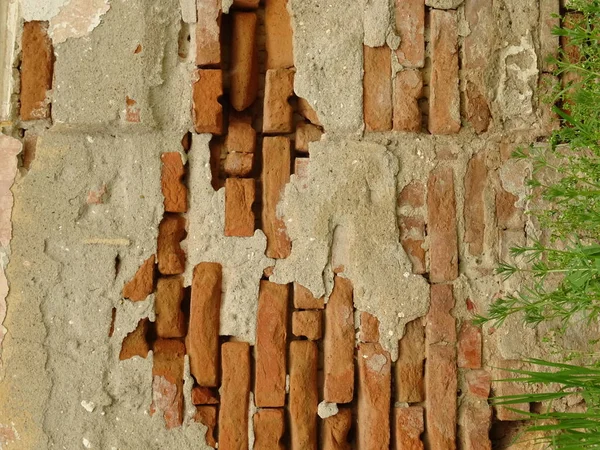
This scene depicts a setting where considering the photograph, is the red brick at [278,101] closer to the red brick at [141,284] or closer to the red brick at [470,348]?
the red brick at [141,284]

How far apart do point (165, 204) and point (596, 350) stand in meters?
1.38

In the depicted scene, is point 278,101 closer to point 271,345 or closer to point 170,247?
point 170,247

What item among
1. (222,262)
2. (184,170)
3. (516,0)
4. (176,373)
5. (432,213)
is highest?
(516,0)

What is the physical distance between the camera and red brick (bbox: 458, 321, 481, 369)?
1.84 m

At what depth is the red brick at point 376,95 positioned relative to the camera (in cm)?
188

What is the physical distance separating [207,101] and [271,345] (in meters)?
0.76

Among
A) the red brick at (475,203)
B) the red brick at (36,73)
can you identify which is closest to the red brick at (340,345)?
the red brick at (475,203)

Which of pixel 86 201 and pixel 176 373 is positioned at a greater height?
pixel 86 201

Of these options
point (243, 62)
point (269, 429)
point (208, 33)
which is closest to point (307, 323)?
point (269, 429)

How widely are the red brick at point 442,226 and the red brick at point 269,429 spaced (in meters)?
0.62

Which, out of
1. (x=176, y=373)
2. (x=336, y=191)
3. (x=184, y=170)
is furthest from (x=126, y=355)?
(x=336, y=191)

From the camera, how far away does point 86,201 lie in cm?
184

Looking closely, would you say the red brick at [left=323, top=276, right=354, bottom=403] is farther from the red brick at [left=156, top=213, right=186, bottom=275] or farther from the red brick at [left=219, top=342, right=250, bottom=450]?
the red brick at [left=156, top=213, right=186, bottom=275]

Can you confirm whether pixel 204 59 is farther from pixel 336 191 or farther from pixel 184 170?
pixel 336 191
